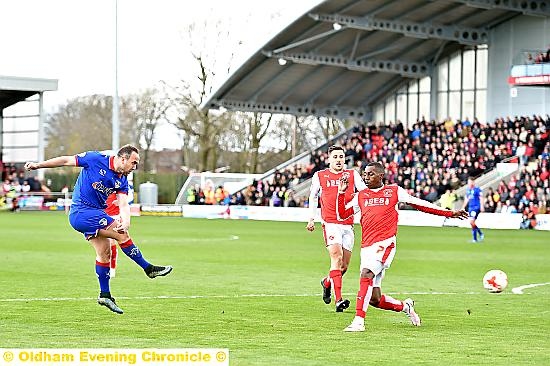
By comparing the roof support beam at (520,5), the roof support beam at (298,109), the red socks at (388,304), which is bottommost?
the red socks at (388,304)

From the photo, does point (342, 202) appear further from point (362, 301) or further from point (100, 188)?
point (100, 188)

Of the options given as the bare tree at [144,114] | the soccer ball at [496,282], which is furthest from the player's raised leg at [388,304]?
the bare tree at [144,114]

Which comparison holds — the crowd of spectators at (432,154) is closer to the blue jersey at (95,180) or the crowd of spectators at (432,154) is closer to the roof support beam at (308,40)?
the roof support beam at (308,40)

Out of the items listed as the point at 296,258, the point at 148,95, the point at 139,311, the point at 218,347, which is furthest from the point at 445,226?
the point at 148,95

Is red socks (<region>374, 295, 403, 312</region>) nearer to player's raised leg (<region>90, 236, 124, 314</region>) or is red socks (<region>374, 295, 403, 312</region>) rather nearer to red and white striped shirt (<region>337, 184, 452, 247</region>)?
red and white striped shirt (<region>337, 184, 452, 247</region>)

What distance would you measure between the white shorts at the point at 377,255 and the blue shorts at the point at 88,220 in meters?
3.12

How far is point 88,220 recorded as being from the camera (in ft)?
43.4

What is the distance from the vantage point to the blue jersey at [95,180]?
13242mm

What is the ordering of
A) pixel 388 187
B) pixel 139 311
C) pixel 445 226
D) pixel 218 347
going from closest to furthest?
pixel 218 347
pixel 388 187
pixel 139 311
pixel 445 226

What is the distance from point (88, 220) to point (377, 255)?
3475mm

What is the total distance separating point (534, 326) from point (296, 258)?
12780 mm

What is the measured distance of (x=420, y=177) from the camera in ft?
169

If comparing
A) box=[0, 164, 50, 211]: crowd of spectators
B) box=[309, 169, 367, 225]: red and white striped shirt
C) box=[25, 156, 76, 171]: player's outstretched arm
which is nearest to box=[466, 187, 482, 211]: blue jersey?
box=[309, 169, 367, 225]: red and white striped shirt

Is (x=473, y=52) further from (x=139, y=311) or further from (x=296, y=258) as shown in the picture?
(x=139, y=311)
